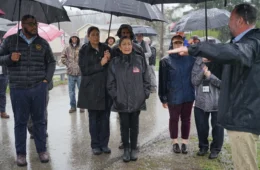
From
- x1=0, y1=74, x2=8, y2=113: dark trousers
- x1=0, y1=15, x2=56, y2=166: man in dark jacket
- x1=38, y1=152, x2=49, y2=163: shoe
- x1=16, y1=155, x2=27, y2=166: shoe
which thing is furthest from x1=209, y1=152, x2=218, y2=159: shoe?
x1=0, y1=74, x2=8, y2=113: dark trousers

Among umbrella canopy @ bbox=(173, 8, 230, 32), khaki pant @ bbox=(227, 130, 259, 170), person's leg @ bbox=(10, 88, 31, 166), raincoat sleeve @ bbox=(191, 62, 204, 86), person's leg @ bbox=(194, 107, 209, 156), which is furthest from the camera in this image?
umbrella canopy @ bbox=(173, 8, 230, 32)

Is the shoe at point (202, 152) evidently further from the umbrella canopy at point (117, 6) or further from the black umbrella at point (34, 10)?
Result: the black umbrella at point (34, 10)

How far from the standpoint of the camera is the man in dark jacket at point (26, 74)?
4262 millimetres

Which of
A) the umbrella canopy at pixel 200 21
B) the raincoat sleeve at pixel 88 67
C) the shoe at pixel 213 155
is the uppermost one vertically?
the umbrella canopy at pixel 200 21

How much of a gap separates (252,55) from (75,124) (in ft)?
15.9

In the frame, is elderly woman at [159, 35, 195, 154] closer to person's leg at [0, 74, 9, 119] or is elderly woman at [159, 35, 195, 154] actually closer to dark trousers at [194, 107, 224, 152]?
dark trousers at [194, 107, 224, 152]

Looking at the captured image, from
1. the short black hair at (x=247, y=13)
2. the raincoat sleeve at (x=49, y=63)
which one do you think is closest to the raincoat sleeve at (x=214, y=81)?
the short black hair at (x=247, y=13)

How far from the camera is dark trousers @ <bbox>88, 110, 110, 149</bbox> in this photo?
4891 millimetres

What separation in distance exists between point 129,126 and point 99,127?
22.5 inches

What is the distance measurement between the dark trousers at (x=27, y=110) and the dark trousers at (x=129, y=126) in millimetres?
1166

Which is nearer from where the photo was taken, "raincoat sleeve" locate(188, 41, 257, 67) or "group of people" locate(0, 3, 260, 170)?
"raincoat sleeve" locate(188, 41, 257, 67)

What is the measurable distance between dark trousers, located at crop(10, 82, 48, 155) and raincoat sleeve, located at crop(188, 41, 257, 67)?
2607mm

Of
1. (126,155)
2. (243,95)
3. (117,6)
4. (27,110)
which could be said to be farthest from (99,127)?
(243,95)

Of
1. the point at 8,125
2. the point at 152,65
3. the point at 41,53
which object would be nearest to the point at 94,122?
the point at 41,53
